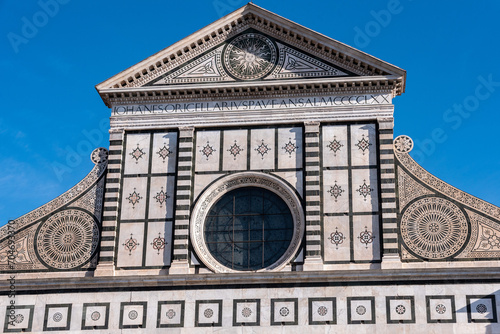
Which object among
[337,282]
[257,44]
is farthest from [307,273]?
[257,44]

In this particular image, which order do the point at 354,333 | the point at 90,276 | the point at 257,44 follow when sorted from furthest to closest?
the point at 257,44
the point at 90,276
the point at 354,333

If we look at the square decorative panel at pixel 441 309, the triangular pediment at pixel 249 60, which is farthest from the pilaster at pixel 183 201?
the square decorative panel at pixel 441 309

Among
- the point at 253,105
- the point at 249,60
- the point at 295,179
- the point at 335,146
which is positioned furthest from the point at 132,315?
the point at 249,60

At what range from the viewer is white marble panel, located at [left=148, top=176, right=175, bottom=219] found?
2517cm

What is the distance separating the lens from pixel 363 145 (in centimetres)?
2522

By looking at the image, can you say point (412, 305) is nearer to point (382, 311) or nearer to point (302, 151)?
point (382, 311)

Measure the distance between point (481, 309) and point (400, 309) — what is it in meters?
1.94

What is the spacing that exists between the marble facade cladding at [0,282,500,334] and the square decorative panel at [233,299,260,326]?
25mm

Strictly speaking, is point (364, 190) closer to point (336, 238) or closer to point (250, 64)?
point (336, 238)

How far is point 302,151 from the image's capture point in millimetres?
25391

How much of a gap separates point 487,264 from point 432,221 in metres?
1.76

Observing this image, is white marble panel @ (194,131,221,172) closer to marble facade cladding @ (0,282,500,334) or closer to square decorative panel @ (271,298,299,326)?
marble facade cladding @ (0,282,500,334)

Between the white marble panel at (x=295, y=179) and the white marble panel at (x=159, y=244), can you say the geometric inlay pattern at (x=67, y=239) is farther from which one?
the white marble panel at (x=295, y=179)

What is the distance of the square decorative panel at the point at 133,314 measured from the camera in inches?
941
